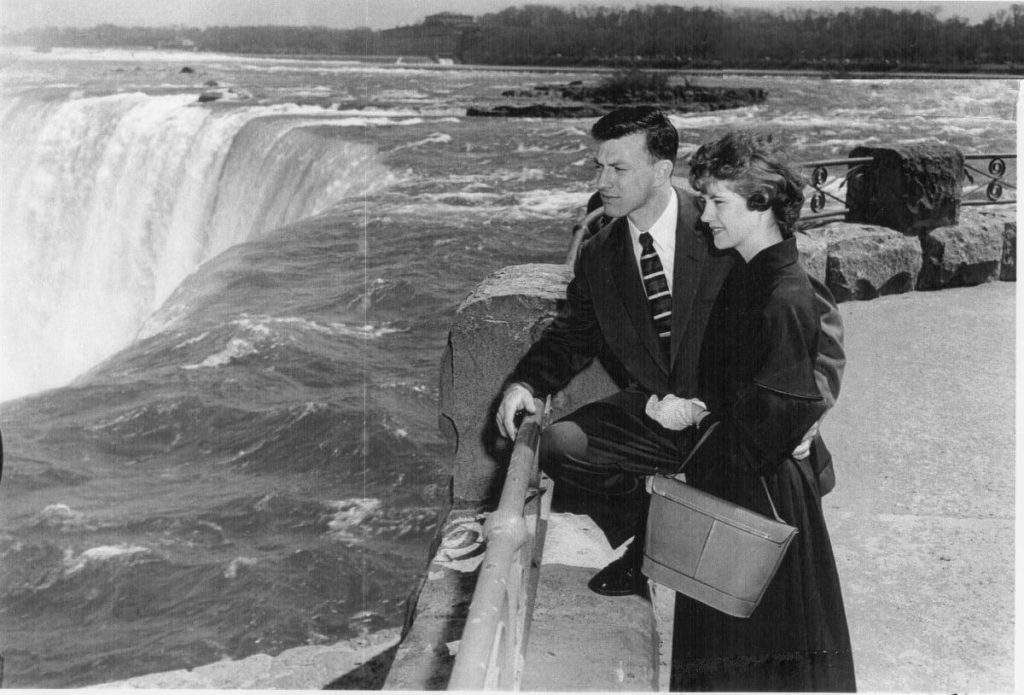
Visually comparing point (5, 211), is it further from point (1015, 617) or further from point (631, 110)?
point (1015, 617)

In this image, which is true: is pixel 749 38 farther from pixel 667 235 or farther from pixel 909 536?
pixel 909 536

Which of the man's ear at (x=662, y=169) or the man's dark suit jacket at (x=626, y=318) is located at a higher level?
the man's ear at (x=662, y=169)

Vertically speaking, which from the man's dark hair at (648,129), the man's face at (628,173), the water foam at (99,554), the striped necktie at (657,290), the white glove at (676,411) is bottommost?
the water foam at (99,554)

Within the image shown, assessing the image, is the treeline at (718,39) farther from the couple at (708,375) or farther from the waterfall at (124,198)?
the couple at (708,375)

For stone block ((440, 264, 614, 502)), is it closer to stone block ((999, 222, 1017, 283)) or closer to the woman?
the woman

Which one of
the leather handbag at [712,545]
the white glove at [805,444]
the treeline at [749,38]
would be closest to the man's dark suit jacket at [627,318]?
the white glove at [805,444]

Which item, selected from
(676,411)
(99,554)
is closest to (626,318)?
(676,411)
